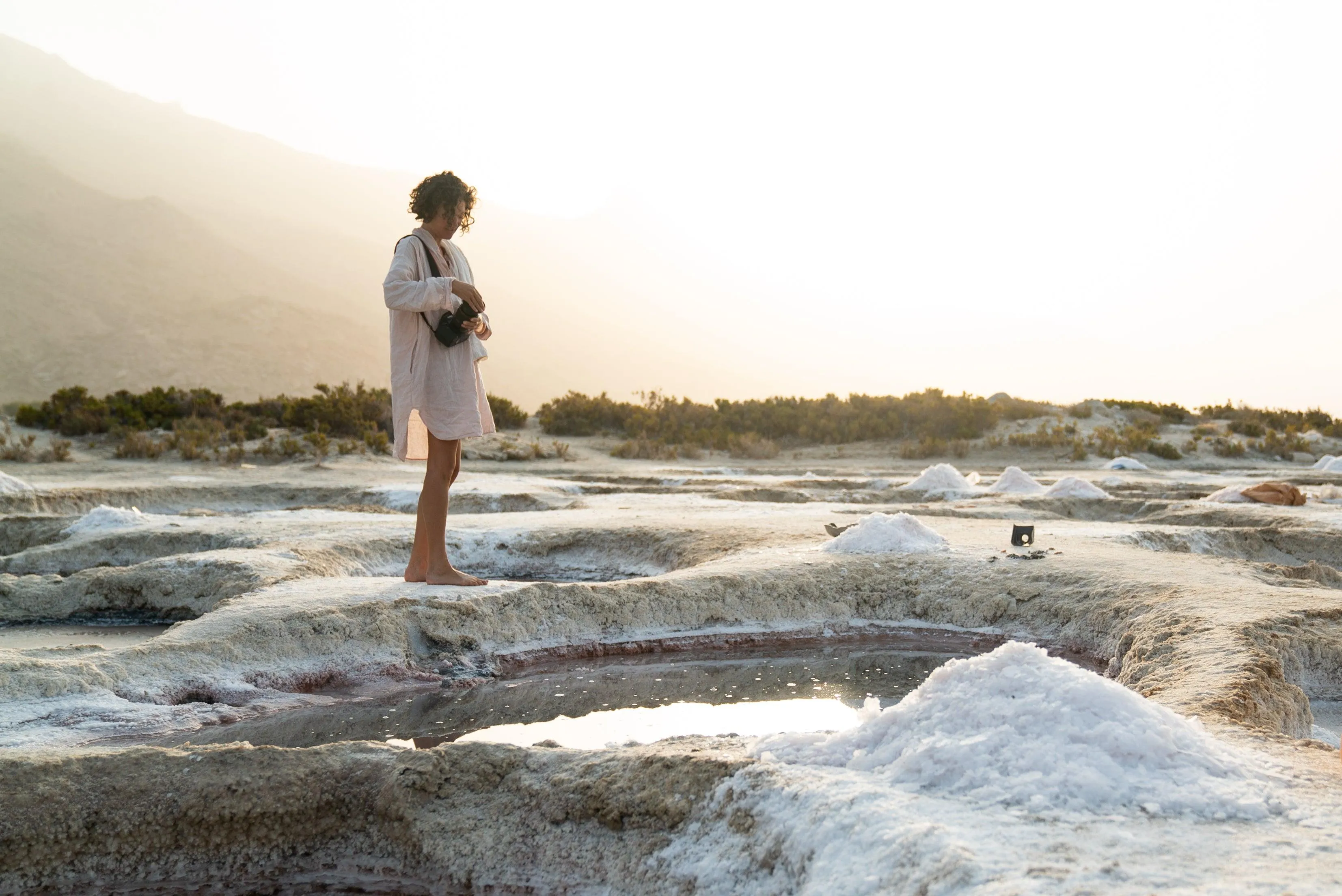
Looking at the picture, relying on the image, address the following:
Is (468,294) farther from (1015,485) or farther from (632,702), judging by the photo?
(1015,485)

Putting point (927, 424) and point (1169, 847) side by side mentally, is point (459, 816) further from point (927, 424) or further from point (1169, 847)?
point (927, 424)

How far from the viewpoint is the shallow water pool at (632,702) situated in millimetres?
3223

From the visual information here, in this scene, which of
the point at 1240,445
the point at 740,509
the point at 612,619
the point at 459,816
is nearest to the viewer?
the point at 459,816

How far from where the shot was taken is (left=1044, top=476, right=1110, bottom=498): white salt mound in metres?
8.60

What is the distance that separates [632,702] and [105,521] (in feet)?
15.3

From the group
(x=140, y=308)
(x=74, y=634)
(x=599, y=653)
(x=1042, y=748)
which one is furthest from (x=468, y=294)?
(x=140, y=308)

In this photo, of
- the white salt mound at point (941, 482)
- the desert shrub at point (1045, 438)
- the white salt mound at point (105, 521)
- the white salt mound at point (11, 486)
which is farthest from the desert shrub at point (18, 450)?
the desert shrub at point (1045, 438)

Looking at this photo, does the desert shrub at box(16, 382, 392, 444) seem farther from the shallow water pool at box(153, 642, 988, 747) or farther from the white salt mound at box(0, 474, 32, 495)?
the shallow water pool at box(153, 642, 988, 747)

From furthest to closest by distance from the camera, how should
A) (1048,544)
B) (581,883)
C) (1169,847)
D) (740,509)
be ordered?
(740,509) < (1048,544) < (581,883) < (1169,847)

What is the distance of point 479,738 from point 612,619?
1.35 metres

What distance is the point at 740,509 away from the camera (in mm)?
7805

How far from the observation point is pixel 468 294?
422 centimetres

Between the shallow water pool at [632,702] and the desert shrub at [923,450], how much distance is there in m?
12.2

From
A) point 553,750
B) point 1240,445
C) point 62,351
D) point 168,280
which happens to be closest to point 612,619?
point 553,750
